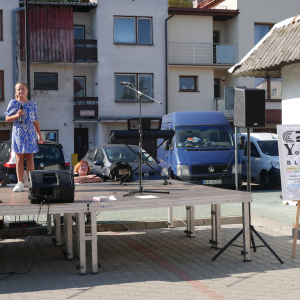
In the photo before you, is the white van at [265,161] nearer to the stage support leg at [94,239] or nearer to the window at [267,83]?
the stage support leg at [94,239]

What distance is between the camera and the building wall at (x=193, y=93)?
2972 cm

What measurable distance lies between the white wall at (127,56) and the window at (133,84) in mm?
264

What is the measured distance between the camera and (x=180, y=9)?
97.6 ft

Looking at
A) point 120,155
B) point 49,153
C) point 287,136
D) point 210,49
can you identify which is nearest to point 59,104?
point 210,49

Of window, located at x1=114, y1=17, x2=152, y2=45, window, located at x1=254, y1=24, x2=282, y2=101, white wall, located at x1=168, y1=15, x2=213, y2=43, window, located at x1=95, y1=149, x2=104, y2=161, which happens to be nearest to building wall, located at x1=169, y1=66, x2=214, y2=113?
white wall, located at x1=168, y1=15, x2=213, y2=43

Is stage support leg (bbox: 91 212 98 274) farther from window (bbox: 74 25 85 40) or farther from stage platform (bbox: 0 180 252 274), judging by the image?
window (bbox: 74 25 85 40)

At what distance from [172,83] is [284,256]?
23.3 meters

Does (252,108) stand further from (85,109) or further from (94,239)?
(85,109)

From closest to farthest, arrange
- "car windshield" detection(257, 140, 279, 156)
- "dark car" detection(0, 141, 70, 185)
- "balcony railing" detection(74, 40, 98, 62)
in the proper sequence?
"dark car" detection(0, 141, 70, 185)
"car windshield" detection(257, 140, 279, 156)
"balcony railing" detection(74, 40, 98, 62)

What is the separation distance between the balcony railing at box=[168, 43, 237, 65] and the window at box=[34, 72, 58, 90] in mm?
6820

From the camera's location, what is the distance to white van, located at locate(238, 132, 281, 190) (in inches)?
656

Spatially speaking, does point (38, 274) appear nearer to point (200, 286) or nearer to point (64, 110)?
point (200, 286)

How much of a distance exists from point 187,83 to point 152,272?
24.7 m

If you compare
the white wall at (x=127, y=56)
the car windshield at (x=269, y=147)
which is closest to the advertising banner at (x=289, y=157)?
the car windshield at (x=269, y=147)
